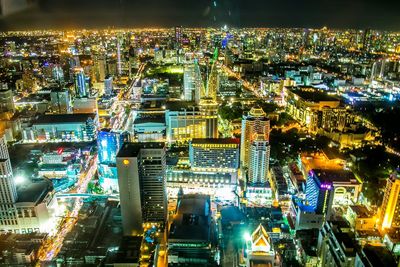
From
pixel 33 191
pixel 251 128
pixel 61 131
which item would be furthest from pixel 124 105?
pixel 33 191

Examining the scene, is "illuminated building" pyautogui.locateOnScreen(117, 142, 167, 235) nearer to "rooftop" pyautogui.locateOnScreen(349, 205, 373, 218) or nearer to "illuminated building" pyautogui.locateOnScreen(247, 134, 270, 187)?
"illuminated building" pyautogui.locateOnScreen(247, 134, 270, 187)

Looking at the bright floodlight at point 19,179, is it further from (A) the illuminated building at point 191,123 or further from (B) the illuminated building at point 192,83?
(B) the illuminated building at point 192,83

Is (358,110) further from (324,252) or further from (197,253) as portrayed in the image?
(197,253)

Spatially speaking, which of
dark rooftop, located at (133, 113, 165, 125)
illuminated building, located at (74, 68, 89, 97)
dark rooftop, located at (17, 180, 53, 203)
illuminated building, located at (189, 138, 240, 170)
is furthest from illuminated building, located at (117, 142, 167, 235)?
illuminated building, located at (74, 68, 89, 97)

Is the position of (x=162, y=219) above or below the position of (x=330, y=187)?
below

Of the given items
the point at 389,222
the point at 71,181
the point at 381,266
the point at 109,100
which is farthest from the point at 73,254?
the point at 109,100

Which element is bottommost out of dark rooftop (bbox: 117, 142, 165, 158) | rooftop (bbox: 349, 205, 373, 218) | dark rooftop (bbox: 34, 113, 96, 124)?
rooftop (bbox: 349, 205, 373, 218)
